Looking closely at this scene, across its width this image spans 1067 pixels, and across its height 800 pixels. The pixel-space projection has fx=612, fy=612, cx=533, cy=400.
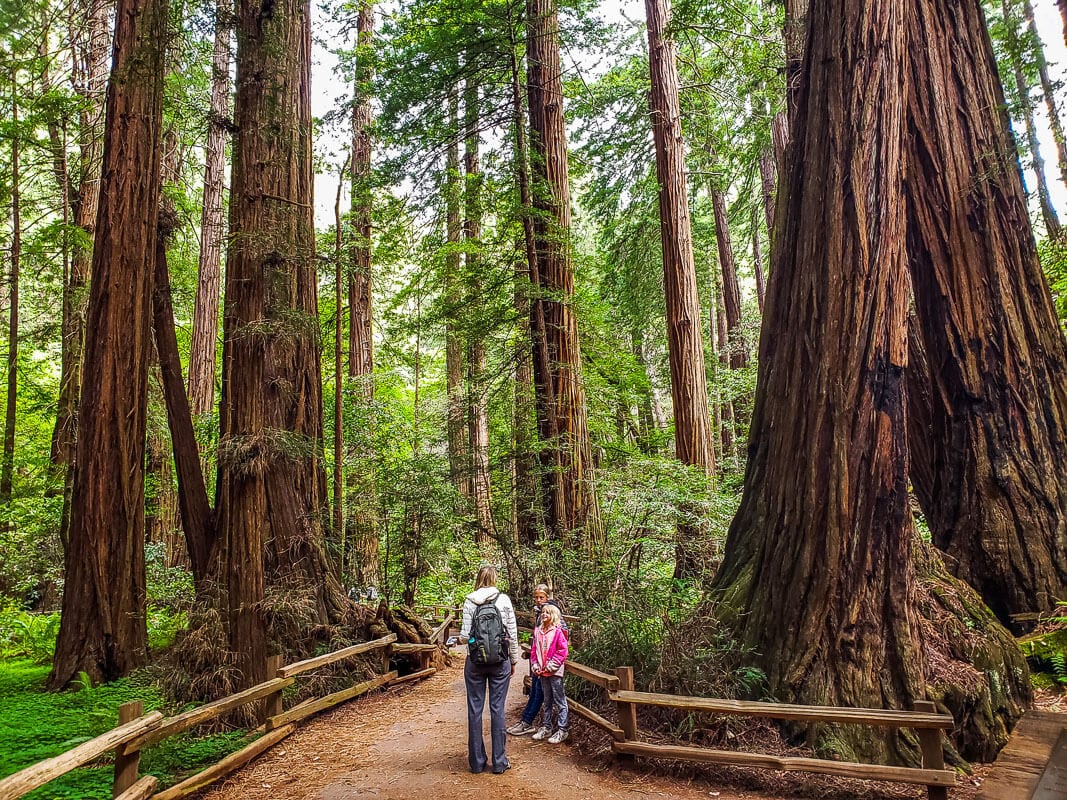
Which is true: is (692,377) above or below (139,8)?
below

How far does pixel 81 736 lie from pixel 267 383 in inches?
158

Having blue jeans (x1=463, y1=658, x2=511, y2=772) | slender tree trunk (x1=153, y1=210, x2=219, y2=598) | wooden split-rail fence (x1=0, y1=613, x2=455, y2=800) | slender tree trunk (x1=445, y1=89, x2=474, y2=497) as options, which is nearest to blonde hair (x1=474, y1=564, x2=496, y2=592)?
blue jeans (x1=463, y1=658, x2=511, y2=772)

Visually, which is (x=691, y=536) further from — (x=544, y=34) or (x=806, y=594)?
(x=544, y=34)

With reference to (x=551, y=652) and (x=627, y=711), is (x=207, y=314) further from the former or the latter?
(x=627, y=711)

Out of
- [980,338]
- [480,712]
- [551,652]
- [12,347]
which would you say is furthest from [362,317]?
[980,338]

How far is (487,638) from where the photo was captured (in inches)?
213

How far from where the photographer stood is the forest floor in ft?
15.9

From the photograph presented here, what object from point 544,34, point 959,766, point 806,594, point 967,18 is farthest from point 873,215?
point 544,34

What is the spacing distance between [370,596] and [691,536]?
544 centimetres

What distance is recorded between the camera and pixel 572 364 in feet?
35.2

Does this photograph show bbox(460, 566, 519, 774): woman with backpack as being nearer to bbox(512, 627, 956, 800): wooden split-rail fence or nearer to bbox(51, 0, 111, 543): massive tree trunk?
bbox(512, 627, 956, 800): wooden split-rail fence

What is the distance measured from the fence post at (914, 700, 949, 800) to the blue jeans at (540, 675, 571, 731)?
10.4ft

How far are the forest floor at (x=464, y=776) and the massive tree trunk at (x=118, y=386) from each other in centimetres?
296

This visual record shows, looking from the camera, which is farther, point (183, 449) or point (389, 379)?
point (389, 379)
